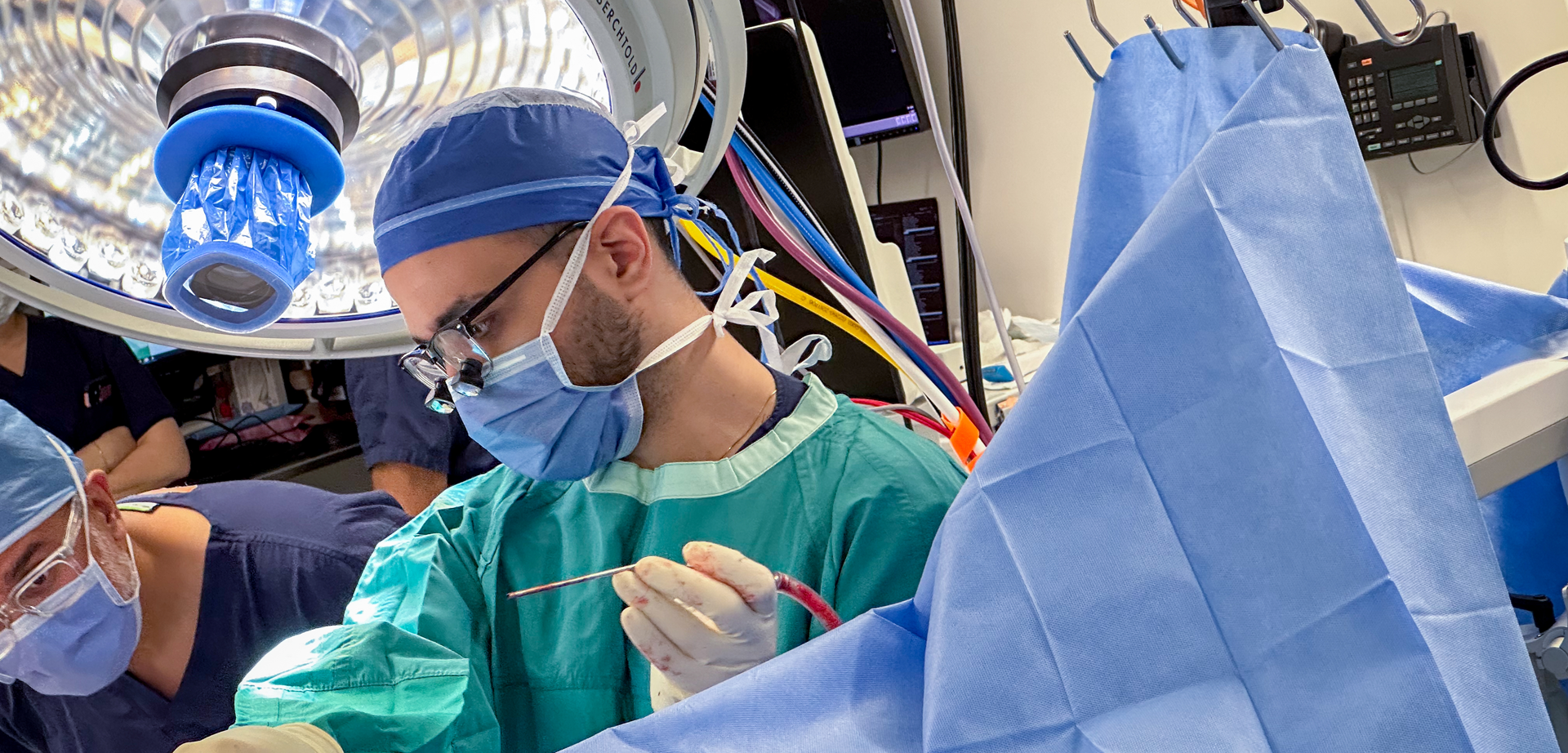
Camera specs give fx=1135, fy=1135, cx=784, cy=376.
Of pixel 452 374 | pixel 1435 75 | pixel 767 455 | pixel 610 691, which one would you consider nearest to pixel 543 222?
pixel 452 374

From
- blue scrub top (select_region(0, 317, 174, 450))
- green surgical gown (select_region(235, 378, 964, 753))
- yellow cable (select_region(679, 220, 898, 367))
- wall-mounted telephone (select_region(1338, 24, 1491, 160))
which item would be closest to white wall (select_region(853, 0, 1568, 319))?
wall-mounted telephone (select_region(1338, 24, 1491, 160))

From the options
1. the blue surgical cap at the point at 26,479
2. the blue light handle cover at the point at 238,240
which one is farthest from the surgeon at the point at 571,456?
the blue surgical cap at the point at 26,479

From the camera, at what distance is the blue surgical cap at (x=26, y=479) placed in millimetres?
1358

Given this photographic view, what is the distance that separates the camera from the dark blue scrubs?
2.06 m

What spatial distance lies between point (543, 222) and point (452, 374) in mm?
161

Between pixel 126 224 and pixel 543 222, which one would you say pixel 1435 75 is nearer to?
pixel 543 222

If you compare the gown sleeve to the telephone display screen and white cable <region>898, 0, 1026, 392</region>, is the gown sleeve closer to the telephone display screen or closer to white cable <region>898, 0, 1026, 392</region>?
white cable <region>898, 0, 1026, 392</region>

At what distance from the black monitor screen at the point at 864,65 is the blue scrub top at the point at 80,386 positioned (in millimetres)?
1736

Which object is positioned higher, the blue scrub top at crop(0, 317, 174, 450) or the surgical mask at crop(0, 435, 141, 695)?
the blue scrub top at crop(0, 317, 174, 450)

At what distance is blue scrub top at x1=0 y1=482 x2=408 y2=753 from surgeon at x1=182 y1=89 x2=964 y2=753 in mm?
481

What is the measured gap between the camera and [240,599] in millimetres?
1490

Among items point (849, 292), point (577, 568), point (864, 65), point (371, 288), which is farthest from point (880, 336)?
point (864, 65)

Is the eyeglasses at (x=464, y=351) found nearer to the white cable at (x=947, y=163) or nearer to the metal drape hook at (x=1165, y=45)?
the white cable at (x=947, y=163)

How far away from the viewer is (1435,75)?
5.66 feet
